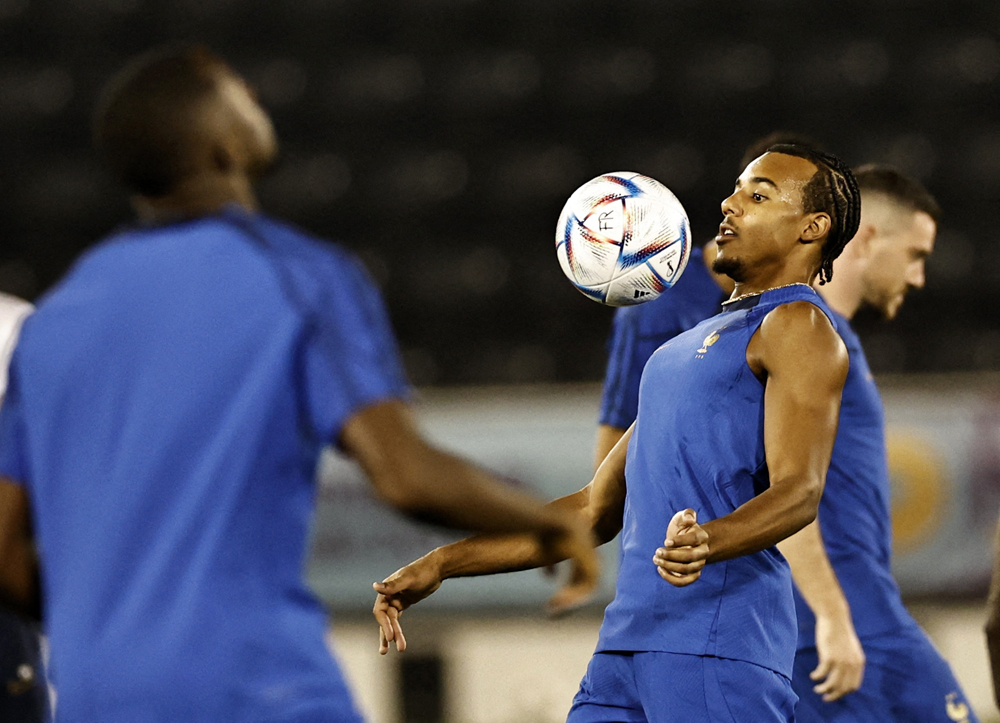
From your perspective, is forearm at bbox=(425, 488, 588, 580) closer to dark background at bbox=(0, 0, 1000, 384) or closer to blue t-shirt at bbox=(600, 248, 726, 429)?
blue t-shirt at bbox=(600, 248, 726, 429)

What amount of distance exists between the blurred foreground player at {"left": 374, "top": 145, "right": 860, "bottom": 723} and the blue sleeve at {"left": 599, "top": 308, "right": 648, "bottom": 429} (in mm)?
849

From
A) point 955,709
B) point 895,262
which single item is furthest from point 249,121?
point 895,262

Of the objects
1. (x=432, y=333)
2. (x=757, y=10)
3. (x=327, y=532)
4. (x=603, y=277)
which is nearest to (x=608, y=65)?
(x=757, y=10)

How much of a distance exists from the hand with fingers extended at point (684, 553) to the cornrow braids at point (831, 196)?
2.98 feet

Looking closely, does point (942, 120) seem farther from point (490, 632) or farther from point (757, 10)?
point (490, 632)

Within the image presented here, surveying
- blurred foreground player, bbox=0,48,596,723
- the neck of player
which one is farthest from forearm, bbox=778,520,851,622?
the neck of player

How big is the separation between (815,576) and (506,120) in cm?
832

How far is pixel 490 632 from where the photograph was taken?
27.4ft

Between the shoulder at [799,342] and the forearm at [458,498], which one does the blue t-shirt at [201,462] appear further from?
the shoulder at [799,342]

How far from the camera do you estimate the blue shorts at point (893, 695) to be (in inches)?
151

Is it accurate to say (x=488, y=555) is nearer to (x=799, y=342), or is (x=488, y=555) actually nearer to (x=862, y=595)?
(x=799, y=342)

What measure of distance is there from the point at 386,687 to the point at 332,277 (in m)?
6.64

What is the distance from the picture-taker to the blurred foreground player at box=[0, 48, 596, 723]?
6.71 ft

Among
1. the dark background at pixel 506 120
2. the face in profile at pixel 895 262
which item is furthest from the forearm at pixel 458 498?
the dark background at pixel 506 120
